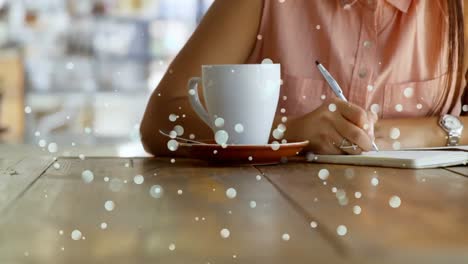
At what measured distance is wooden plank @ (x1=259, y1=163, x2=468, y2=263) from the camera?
1.15 ft

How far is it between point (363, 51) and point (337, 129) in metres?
0.40

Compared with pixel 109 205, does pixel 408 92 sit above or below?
below

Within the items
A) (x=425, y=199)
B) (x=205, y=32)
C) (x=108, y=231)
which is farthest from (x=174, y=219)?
(x=205, y=32)

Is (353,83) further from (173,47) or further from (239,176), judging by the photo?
(173,47)

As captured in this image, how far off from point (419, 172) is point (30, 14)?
3.02 metres

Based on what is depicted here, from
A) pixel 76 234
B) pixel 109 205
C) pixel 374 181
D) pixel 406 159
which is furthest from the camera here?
pixel 406 159

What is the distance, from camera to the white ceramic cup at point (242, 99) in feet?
2.64

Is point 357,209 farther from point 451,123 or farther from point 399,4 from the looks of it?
point 399,4

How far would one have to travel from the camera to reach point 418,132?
106 cm

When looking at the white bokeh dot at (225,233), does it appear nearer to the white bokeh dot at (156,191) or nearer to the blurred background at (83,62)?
the white bokeh dot at (156,191)

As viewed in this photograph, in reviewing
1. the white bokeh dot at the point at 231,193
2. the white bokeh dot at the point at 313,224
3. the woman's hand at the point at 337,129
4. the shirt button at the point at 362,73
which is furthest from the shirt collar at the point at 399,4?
the white bokeh dot at the point at 313,224

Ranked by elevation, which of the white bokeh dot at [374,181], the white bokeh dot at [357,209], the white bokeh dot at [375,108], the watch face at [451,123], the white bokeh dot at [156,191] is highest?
the white bokeh dot at [357,209]

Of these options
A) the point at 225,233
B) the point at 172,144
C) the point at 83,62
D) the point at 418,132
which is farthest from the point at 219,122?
the point at 83,62

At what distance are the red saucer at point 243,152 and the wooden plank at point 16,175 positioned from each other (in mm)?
163
